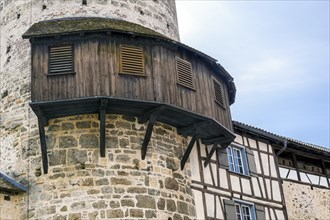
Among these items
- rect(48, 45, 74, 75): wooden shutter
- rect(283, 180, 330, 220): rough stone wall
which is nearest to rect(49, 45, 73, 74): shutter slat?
rect(48, 45, 74, 75): wooden shutter

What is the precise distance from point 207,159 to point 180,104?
252 cm

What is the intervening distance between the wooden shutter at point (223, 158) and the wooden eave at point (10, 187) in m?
5.91

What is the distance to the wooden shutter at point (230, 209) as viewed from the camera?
47.0ft

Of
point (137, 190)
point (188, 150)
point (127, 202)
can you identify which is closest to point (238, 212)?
point (188, 150)

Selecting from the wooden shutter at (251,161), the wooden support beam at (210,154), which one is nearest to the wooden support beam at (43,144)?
the wooden support beam at (210,154)

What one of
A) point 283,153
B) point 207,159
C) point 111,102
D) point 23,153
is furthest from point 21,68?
point 283,153

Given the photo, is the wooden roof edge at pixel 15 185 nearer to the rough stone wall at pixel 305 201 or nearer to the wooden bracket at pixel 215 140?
the wooden bracket at pixel 215 140

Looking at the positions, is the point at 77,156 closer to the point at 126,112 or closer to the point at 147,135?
the point at 126,112

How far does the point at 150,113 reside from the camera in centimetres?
1221

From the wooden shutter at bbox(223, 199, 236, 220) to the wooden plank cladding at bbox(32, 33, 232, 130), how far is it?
9.20ft

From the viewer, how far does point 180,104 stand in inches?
494

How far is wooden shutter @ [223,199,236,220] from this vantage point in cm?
1431

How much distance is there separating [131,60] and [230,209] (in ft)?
17.2

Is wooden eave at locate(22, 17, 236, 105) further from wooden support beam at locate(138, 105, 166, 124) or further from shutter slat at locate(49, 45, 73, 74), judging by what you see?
wooden support beam at locate(138, 105, 166, 124)
